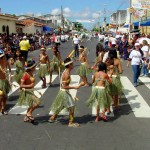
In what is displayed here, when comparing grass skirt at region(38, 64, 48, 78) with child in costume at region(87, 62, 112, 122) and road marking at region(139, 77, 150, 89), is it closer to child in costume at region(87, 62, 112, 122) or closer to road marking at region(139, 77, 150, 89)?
road marking at region(139, 77, 150, 89)

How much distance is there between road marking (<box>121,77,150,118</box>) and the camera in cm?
883

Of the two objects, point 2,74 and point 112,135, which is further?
point 2,74

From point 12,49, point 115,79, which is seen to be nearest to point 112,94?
point 115,79

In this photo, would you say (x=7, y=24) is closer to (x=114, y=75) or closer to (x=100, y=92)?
(x=114, y=75)

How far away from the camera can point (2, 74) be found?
8.94m

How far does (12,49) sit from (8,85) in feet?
53.5

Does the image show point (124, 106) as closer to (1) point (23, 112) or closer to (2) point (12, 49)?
(1) point (23, 112)

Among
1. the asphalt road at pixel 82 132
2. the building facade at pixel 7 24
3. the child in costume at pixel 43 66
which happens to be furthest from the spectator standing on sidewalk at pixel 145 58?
the building facade at pixel 7 24

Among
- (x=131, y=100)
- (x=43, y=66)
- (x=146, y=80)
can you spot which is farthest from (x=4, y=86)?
(x=146, y=80)

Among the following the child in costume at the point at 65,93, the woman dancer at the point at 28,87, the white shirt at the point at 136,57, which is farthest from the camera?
the white shirt at the point at 136,57

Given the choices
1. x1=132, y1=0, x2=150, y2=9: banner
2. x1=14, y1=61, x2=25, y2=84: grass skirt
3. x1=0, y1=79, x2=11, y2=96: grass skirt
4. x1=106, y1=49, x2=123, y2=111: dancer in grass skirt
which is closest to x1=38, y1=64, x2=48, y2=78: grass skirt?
x1=14, y1=61, x2=25, y2=84: grass skirt

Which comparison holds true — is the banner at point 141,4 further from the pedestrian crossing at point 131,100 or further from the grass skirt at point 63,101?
the grass skirt at point 63,101

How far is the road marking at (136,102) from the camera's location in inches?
348

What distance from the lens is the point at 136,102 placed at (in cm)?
1016
